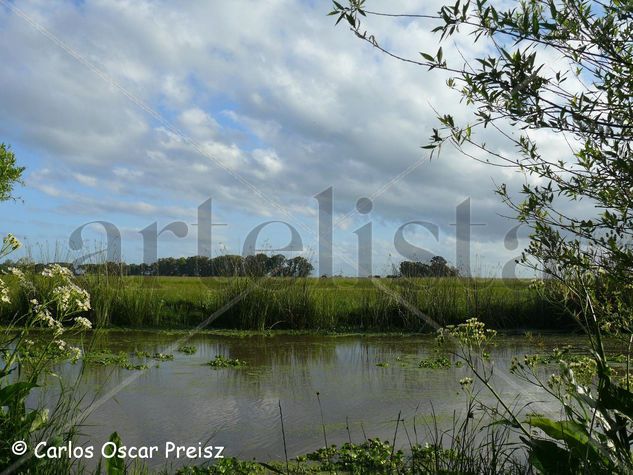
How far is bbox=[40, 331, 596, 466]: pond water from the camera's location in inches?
160

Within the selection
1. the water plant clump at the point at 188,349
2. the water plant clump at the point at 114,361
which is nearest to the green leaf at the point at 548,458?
the water plant clump at the point at 114,361

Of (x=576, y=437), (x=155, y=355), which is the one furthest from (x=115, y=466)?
(x=155, y=355)

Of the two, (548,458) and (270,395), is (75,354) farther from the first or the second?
(548,458)

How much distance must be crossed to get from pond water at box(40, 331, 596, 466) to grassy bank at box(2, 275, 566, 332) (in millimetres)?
1576

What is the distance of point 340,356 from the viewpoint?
7422 millimetres

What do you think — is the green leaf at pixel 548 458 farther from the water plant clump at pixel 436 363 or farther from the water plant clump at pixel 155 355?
the water plant clump at pixel 155 355

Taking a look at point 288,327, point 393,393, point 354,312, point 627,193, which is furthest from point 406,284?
point 627,193

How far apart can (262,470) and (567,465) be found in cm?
158

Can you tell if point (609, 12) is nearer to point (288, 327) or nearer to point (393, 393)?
point (393, 393)

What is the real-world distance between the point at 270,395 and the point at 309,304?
478 centimetres

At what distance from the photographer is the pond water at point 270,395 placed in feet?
13.3

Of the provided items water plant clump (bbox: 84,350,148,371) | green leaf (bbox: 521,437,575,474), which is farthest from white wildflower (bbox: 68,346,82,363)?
water plant clump (bbox: 84,350,148,371)

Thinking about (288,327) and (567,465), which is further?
(288,327)

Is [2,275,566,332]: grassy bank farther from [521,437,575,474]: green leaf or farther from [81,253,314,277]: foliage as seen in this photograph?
[521,437,575,474]: green leaf
